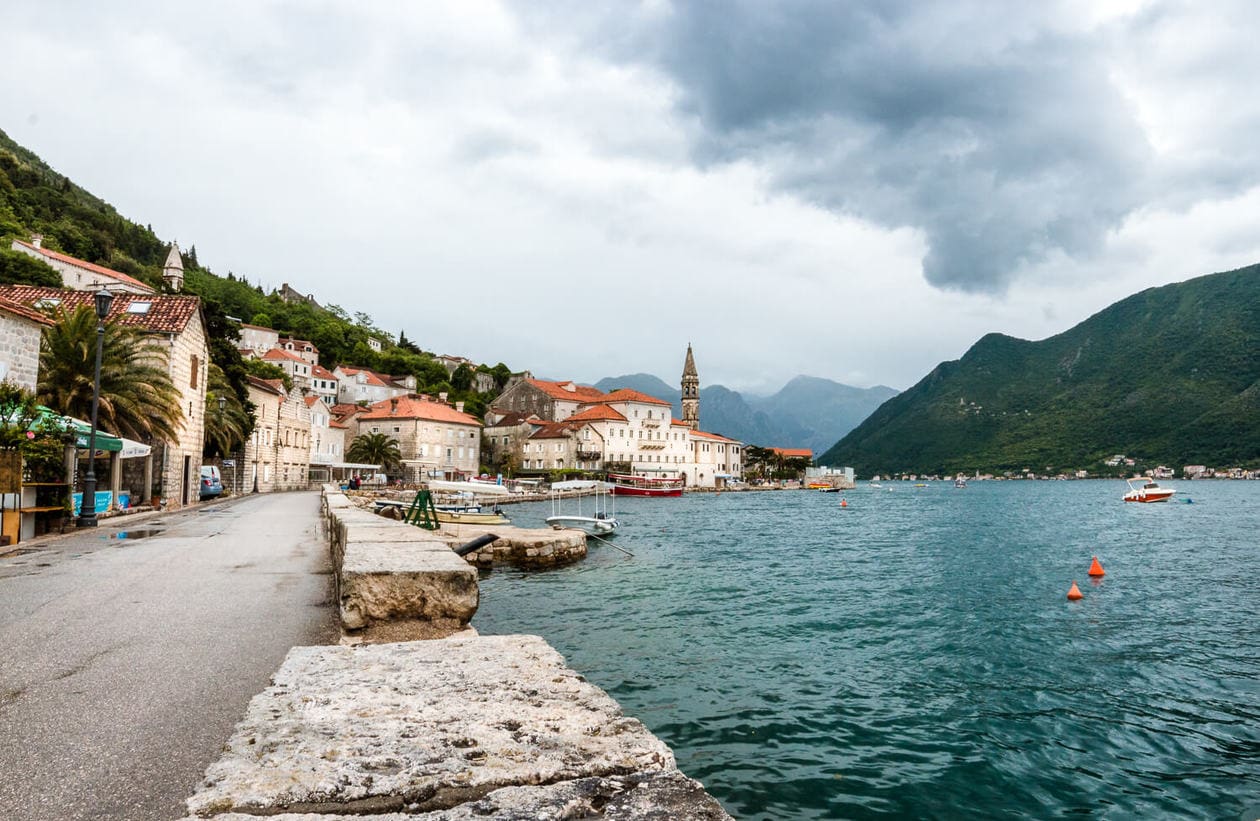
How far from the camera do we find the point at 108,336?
80.0ft

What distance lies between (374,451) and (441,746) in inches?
3296

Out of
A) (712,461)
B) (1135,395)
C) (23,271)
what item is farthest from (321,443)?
(1135,395)

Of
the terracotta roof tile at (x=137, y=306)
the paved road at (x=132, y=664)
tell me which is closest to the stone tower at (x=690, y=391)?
the terracotta roof tile at (x=137, y=306)

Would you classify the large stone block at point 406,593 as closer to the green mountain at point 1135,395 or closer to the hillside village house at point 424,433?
the hillside village house at point 424,433

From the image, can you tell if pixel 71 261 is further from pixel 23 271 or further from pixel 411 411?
pixel 411 411

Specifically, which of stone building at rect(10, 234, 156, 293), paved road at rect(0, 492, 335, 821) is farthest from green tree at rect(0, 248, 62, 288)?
paved road at rect(0, 492, 335, 821)

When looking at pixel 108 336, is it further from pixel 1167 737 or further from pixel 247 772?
pixel 1167 737

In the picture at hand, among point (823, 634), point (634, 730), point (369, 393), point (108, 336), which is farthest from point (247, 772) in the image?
point (369, 393)

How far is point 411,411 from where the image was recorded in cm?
9062

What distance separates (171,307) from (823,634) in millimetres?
30643

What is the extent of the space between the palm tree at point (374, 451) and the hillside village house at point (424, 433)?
496 centimetres

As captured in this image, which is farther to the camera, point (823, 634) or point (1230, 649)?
point (823, 634)

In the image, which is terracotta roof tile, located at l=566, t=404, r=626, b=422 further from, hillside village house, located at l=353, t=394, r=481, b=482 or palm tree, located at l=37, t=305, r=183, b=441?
palm tree, located at l=37, t=305, r=183, b=441

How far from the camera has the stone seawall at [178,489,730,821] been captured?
2.21 metres
